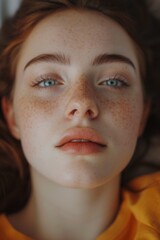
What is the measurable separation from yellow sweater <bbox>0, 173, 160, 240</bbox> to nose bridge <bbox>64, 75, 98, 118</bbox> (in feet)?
1.08

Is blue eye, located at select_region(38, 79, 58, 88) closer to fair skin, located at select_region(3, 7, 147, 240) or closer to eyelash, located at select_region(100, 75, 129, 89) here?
fair skin, located at select_region(3, 7, 147, 240)

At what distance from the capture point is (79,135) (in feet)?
3.46

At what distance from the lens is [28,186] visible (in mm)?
1379

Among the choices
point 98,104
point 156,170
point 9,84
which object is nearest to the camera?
point 98,104

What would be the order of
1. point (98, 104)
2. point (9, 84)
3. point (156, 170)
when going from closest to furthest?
point (98, 104)
point (9, 84)
point (156, 170)

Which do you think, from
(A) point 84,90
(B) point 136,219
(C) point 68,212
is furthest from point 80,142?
(B) point 136,219

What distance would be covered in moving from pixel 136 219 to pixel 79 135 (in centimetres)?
35

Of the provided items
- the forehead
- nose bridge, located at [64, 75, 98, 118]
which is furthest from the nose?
the forehead

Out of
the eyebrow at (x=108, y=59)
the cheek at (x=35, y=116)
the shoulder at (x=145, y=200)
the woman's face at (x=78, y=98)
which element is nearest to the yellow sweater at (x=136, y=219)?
the shoulder at (x=145, y=200)

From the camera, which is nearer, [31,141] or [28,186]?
[31,141]

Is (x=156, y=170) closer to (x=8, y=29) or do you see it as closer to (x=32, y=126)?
(x=32, y=126)

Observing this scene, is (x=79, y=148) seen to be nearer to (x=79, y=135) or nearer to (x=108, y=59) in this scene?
(x=79, y=135)

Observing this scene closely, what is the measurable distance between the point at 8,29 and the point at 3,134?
0.32 meters

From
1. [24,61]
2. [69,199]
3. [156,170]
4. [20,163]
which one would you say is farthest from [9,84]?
[156,170]
